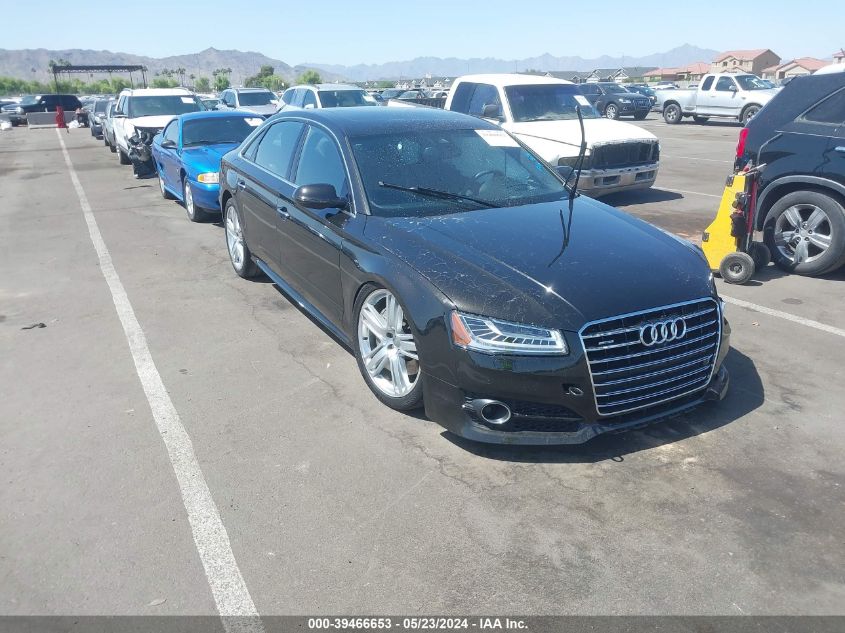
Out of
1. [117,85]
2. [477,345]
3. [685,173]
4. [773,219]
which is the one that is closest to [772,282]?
[773,219]

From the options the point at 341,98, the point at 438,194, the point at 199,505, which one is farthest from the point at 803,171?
the point at 341,98

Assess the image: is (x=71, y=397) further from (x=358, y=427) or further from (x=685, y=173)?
(x=685, y=173)

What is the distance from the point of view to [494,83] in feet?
38.5

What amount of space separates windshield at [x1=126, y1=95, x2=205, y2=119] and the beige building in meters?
111

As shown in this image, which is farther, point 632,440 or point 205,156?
point 205,156

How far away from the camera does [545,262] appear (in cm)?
387

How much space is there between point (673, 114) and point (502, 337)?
1072 inches

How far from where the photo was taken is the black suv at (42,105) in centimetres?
3875

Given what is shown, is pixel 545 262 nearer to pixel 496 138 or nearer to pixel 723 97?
pixel 496 138

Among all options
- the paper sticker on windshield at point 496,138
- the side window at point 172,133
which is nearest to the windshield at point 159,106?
the side window at point 172,133

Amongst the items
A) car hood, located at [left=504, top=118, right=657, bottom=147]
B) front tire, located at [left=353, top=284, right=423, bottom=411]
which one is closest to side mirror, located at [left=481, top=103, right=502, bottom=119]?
car hood, located at [left=504, top=118, right=657, bottom=147]

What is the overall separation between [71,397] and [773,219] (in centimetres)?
651

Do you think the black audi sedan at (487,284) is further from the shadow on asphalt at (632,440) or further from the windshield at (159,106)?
the windshield at (159,106)

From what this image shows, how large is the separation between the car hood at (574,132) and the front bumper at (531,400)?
731 cm
